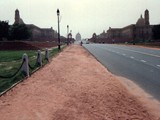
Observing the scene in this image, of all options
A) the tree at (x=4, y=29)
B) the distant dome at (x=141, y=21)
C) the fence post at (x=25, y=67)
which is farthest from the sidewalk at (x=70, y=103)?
the distant dome at (x=141, y=21)

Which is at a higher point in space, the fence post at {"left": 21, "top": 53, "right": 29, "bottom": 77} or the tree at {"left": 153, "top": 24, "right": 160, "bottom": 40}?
the tree at {"left": 153, "top": 24, "right": 160, "bottom": 40}

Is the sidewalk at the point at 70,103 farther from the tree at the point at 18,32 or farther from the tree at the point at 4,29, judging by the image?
the tree at the point at 18,32

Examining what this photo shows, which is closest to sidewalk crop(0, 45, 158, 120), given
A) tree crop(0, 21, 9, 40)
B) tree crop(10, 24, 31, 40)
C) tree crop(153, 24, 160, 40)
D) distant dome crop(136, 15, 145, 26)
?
tree crop(0, 21, 9, 40)

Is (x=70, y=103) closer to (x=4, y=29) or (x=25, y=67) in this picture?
(x=25, y=67)

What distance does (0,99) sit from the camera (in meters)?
9.20

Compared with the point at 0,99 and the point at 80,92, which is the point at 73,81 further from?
the point at 0,99

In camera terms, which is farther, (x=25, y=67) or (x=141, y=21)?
(x=141, y=21)

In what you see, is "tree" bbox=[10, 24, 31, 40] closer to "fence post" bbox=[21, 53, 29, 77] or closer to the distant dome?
the distant dome

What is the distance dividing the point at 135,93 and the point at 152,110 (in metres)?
2.75

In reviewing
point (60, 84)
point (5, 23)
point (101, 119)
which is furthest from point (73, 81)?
point (5, 23)

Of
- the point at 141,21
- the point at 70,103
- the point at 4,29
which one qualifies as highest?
the point at 141,21

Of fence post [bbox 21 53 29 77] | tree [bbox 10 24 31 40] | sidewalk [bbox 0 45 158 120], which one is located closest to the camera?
sidewalk [bbox 0 45 158 120]

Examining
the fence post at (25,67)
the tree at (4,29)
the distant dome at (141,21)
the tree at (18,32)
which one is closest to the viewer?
the fence post at (25,67)

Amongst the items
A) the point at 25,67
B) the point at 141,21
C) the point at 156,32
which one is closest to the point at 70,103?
the point at 25,67
